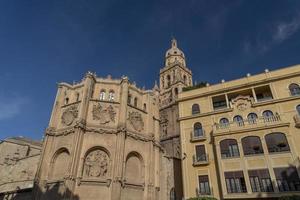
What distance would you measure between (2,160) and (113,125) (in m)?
30.1

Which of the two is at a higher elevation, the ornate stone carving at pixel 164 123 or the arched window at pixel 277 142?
the ornate stone carving at pixel 164 123

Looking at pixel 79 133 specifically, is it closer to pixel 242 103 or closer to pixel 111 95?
pixel 111 95

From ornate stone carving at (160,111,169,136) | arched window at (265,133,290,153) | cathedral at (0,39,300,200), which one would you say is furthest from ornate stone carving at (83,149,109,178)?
ornate stone carving at (160,111,169,136)

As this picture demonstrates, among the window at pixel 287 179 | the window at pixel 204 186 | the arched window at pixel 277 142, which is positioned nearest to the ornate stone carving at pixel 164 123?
→ the window at pixel 204 186

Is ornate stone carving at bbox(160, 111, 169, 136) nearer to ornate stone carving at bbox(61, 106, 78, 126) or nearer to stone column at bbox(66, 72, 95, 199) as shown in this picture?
stone column at bbox(66, 72, 95, 199)

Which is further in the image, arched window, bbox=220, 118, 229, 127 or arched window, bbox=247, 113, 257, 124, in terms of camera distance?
arched window, bbox=220, 118, 229, 127

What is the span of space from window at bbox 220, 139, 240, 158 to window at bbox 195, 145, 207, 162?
2.59 meters

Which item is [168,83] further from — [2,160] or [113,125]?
[2,160]

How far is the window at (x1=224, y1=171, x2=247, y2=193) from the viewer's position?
71.3ft

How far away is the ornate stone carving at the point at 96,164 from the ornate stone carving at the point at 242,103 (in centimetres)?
1757

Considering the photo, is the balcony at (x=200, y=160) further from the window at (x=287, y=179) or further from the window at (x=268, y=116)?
the window at (x=268, y=116)

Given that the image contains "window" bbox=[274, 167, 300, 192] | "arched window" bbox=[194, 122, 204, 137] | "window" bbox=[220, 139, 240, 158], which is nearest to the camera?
"window" bbox=[274, 167, 300, 192]

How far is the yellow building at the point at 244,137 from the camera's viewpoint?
21125 millimetres

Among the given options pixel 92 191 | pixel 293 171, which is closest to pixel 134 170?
pixel 92 191
